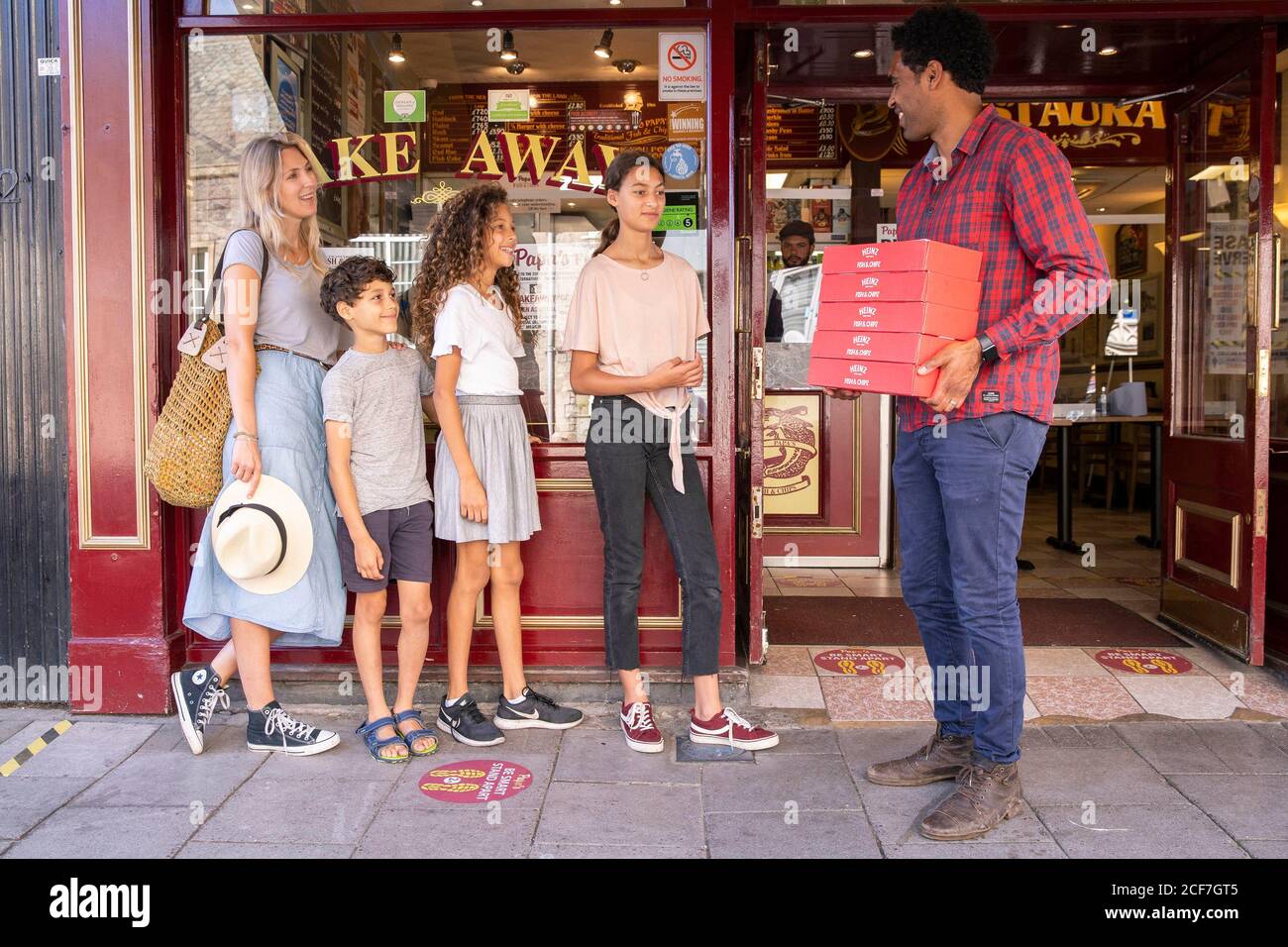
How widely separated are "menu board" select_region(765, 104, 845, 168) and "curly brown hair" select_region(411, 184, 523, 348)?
4381mm

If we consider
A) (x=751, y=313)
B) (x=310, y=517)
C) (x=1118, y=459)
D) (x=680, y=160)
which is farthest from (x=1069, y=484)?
(x=310, y=517)

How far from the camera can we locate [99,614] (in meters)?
3.69

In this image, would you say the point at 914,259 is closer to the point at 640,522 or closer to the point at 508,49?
the point at 640,522

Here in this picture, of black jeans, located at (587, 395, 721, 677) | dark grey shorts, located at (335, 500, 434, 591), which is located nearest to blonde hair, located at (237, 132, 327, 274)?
dark grey shorts, located at (335, 500, 434, 591)

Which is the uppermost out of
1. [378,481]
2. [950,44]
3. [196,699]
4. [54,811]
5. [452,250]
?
[950,44]

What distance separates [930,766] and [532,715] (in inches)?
52.0

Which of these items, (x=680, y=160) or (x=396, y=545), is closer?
(x=396, y=545)

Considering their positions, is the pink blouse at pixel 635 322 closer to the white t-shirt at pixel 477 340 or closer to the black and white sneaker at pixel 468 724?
the white t-shirt at pixel 477 340

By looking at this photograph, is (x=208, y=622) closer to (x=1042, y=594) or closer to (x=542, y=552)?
(x=542, y=552)

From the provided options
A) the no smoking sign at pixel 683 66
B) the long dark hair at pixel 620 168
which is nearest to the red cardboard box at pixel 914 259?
the long dark hair at pixel 620 168

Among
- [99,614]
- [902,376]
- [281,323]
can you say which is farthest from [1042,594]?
[99,614]

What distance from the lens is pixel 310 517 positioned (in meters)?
3.28

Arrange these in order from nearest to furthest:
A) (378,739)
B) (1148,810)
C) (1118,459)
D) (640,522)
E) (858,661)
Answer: (1148,810)
(378,739)
(640,522)
(858,661)
(1118,459)

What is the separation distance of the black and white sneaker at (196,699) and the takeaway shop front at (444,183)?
1.13 feet
